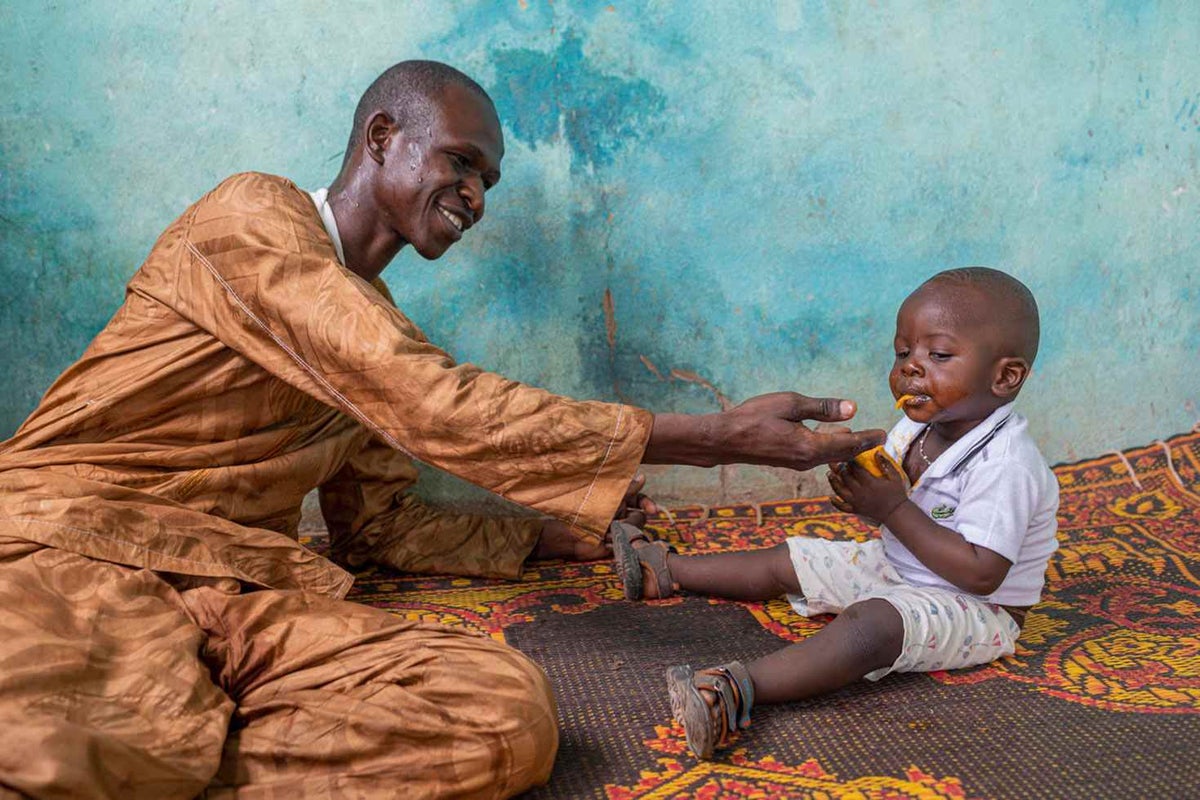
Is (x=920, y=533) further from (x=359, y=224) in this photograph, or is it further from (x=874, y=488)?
(x=359, y=224)

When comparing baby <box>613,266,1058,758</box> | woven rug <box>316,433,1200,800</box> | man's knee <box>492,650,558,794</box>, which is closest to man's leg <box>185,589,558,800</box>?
man's knee <box>492,650,558,794</box>

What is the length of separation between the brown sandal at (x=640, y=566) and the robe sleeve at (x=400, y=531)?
333 millimetres

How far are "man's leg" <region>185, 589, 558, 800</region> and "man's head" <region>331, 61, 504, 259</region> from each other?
0.96 metres

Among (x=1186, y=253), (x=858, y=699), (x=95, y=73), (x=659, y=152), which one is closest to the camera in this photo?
(x=858, y=699)

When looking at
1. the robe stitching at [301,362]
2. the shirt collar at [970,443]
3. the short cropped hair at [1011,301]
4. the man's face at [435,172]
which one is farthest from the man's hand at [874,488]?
the man's face at [435,172]

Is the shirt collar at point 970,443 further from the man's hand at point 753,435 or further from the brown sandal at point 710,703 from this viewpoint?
the brown sandal at point 710,703

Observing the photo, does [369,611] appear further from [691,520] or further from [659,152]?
[659,152]

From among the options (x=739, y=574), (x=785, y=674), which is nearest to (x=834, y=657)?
(x=785, y=674)

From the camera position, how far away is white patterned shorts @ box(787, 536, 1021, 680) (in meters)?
2.24

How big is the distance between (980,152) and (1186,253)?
2.71 ft

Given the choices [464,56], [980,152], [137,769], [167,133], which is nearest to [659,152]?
[464,56]

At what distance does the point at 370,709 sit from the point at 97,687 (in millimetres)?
422

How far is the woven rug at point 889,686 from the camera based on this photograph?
188 centimetres

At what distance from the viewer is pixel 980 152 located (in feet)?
11.2
